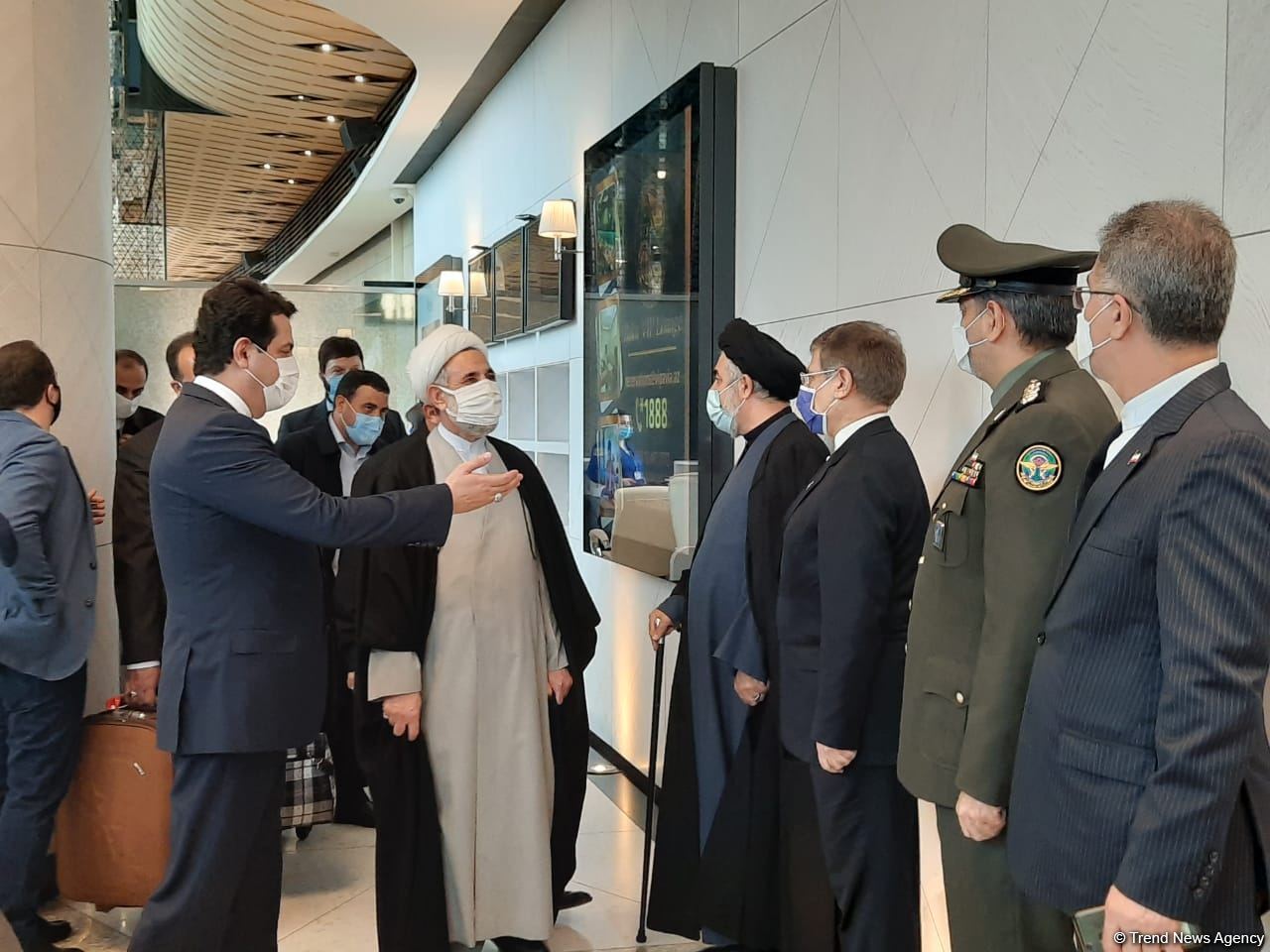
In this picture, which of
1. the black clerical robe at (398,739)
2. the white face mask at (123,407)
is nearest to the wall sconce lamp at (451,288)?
the white face mask at (123,407)

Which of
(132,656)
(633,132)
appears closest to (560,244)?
(633,132)

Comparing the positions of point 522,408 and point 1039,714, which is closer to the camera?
point 1039,714

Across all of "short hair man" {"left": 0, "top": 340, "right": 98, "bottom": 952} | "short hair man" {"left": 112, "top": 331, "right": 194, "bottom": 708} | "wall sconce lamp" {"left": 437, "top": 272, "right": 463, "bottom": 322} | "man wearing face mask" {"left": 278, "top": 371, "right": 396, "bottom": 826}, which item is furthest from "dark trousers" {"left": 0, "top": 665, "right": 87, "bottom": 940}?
"wall sconce lamp" {"left": 437, "top": 272, "right": 463, "bottom": 322}

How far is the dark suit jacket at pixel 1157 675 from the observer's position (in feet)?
4.86

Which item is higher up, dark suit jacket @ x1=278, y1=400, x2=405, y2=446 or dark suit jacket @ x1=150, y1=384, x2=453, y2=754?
dark suit jacket @ x1=278, y1=400, x2=405, y2=446

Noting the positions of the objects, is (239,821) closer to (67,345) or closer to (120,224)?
(67,345)

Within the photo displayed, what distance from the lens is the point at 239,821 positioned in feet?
9.01

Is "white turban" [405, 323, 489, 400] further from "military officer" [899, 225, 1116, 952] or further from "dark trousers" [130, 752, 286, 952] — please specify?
"military officer" [899, 225, 1116, 952]

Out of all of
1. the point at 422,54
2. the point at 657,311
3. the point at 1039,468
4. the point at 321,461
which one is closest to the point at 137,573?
the point at 321,461

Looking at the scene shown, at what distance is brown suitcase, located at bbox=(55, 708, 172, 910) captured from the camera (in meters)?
3.40

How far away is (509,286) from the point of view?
25.7 ft

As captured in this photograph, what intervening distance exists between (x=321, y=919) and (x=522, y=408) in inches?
180

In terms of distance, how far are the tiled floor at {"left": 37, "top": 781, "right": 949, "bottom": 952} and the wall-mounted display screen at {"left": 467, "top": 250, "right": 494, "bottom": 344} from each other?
4554 mm

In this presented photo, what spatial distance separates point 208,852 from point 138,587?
1.19 metres
